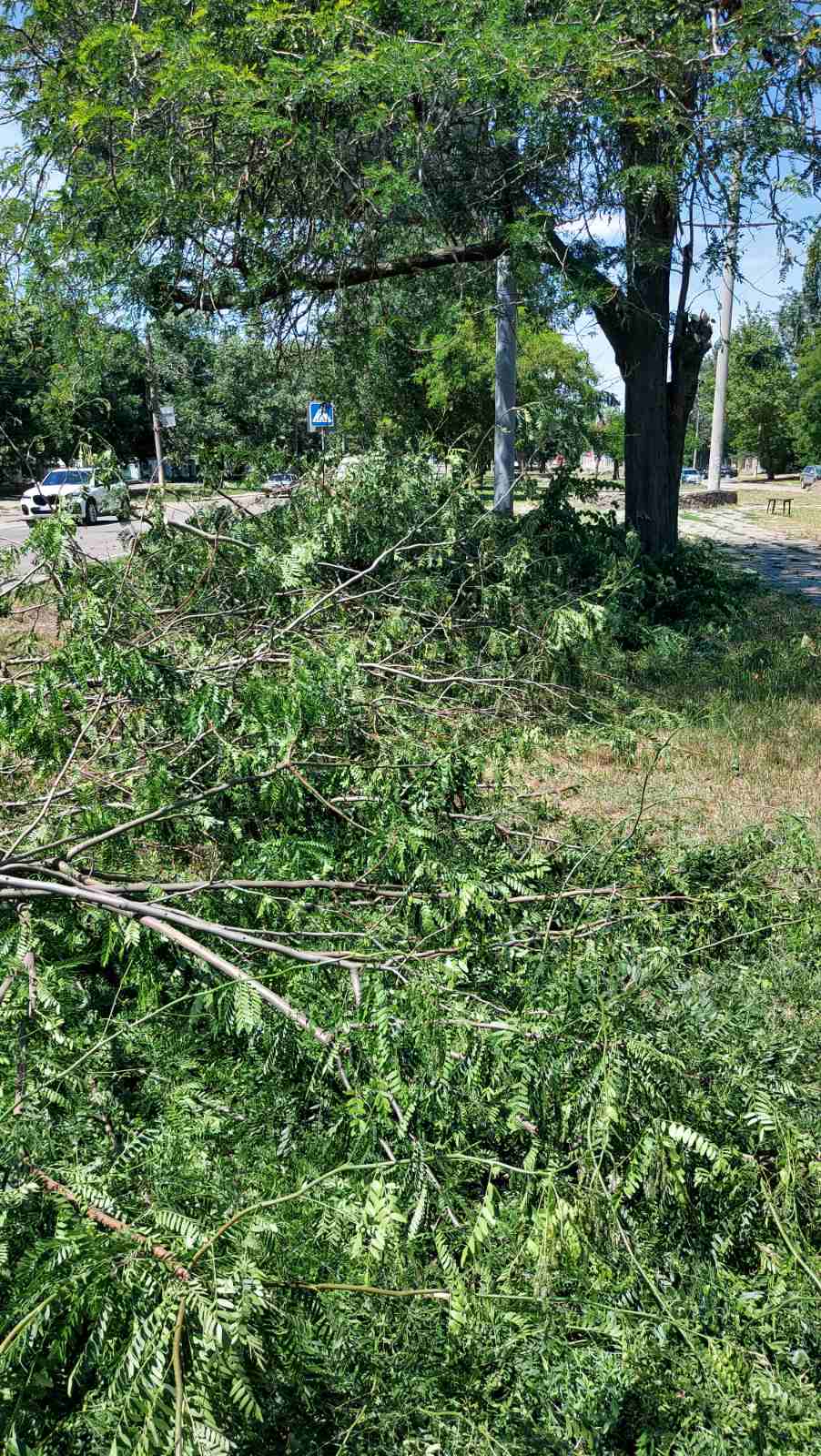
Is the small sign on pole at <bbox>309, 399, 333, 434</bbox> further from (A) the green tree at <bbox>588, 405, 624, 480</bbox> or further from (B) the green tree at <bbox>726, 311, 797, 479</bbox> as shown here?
(B) the green tree at <bbox>726, 311, 797, 479</bbox>

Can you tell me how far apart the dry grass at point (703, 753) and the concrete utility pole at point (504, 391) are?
2.14 meters

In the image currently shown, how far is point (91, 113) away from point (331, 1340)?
8161mm

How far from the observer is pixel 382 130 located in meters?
8.34

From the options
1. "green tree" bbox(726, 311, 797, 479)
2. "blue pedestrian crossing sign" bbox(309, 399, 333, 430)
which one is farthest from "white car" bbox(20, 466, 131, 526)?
"green tree" bbox(726, 311, 797, 479)

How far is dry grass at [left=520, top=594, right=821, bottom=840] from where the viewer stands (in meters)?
4.81

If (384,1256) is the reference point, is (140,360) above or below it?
above

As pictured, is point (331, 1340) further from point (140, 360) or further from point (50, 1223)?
point (140, 360)

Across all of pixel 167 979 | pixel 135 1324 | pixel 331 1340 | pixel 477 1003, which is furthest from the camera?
pixel 167 979

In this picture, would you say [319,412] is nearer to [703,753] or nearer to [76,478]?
[76,478]

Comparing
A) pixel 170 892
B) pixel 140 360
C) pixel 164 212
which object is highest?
pixel 164 212

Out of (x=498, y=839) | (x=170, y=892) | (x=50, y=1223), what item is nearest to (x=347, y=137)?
(x=498, y=839)

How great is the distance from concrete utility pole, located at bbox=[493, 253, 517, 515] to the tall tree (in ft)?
1.42

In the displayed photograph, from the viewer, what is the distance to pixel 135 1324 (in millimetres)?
1603

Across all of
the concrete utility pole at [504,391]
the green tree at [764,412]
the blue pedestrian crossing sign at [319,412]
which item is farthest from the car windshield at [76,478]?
the green tree at [764,412]
